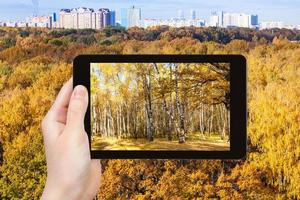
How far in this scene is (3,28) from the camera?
32.7ft

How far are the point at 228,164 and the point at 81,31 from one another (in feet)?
11.2

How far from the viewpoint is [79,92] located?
2.64 ft

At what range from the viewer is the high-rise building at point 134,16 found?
384 inches

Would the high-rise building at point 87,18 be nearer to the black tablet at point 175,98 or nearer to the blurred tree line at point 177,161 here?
the blurred tree line at point 177,161

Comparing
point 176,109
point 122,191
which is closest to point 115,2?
point 122,191

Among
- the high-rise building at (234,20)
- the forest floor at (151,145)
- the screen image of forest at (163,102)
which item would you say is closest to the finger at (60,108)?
the forest floor at (151,145)

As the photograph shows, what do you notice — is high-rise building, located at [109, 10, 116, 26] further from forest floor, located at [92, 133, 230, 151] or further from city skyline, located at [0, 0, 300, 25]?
forest floor, located at [92, 133, 230, 151]

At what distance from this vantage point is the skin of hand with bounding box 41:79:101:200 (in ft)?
2.36

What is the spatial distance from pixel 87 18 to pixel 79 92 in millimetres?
9142

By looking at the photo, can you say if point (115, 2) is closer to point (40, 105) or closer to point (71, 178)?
point (40, 105)

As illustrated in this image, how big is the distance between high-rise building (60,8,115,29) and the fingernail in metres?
9.01

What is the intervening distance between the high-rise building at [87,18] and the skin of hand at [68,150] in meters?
9.02

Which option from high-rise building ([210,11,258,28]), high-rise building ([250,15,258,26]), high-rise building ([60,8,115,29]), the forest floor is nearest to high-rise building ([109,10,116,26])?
high-rise building ([60,8,115,29])

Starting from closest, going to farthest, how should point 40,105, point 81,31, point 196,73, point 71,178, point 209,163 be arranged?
point 71,178 < point 196,73 < point 209,163 < point 40,105 < point 81,31
